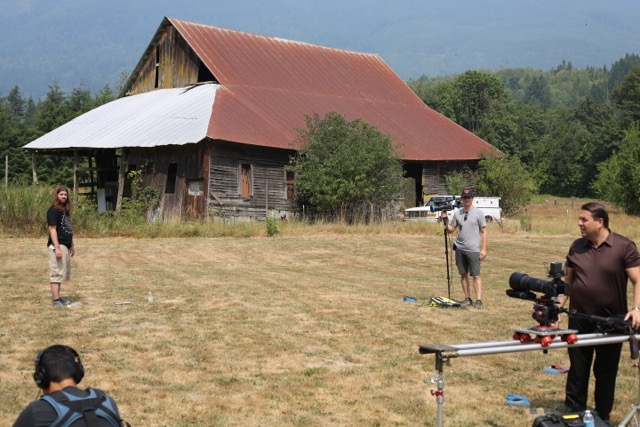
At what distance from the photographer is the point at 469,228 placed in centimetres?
1466

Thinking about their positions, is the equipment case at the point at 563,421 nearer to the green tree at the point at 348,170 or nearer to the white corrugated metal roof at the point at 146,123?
the green tree at the point at 348,170

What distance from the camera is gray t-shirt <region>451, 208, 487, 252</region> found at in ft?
48.1

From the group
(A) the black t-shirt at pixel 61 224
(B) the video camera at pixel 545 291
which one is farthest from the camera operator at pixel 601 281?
(A) the black t-shirt at pixel 61 224

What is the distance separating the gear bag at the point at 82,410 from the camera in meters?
5.06

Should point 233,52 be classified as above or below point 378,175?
above

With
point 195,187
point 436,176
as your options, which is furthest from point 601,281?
point 436,176

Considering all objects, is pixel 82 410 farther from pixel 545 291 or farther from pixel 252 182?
pixel 252 182

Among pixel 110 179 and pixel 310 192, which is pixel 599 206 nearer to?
pixel 310 192

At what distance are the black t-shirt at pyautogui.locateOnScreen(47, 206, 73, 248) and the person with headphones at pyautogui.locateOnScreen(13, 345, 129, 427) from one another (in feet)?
29.0

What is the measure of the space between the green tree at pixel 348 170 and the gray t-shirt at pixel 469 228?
60.7ft

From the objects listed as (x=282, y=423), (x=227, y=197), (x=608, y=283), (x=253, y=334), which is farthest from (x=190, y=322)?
(x=227, y=197)

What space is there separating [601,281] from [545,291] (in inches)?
34.5

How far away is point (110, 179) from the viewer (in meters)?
41.8

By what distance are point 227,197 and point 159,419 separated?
26.6m
